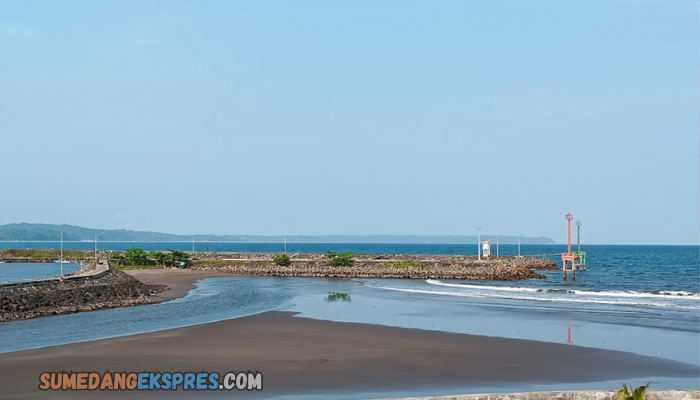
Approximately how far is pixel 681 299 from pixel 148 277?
Result: 58299 mm

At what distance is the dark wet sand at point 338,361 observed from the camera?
22.3 metres

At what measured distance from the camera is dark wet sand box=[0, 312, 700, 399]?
73.3 feet

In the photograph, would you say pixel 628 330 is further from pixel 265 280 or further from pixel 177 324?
pixel 265 280

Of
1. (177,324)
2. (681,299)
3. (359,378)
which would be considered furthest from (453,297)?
(359,378)

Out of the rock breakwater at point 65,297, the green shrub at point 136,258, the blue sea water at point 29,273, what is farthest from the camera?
the green shrub at point 136,258

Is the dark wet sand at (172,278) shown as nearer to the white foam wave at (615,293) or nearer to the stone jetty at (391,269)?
the stone jetty at (391,269)

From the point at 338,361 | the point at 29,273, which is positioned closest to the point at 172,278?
the point at 29,273

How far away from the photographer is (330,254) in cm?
9888

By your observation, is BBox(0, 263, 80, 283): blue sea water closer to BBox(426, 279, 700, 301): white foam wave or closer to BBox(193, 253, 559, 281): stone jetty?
BBox(193, 253, 559, 281): stone jetty

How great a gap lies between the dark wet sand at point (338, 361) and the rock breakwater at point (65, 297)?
42.8ft

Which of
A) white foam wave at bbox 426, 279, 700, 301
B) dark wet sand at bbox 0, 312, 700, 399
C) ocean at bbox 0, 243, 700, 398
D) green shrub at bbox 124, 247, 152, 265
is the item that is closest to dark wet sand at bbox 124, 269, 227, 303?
ocean at bbox 0, 243, 700, 398

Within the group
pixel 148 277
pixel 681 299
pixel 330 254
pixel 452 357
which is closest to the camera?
pixel 452 357

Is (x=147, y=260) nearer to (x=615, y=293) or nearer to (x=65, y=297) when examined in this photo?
Answer: (x=65, y=297)

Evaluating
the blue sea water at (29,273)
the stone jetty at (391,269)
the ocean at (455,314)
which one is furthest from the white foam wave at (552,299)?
the blue sea water at (29,273)
